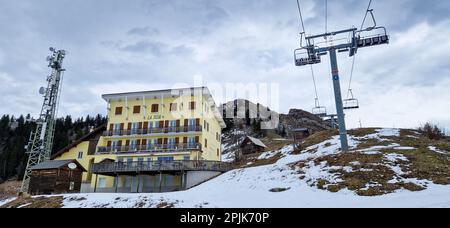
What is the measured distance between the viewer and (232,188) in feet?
90.3

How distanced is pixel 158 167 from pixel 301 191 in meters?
18.8

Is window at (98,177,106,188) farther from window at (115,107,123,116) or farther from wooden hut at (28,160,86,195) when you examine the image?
window at (115,107,123,116)

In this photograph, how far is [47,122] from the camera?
54.3m

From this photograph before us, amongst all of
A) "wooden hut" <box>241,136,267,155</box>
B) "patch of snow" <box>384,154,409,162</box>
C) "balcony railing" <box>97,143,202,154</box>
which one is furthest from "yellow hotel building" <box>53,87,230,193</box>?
"wooden hut" <box>241,136,267,155</box>

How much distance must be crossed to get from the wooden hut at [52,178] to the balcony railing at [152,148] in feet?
16.5

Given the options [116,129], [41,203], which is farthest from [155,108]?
[41,203]

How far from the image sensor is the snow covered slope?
1772 cm

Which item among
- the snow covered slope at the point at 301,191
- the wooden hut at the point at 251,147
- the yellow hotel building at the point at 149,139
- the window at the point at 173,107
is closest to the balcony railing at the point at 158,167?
the yellow hotel building at the point at 149,139

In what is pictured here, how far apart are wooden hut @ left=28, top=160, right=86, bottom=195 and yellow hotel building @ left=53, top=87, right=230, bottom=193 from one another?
2950mm

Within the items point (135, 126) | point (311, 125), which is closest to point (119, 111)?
point (135, 126)

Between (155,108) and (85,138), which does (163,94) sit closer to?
(155,108)

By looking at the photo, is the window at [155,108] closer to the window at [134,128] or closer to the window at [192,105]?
the window at [134,128]

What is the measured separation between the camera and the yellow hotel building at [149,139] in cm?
3862

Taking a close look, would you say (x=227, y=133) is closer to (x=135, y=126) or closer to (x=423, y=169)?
(x=135, y=126)
